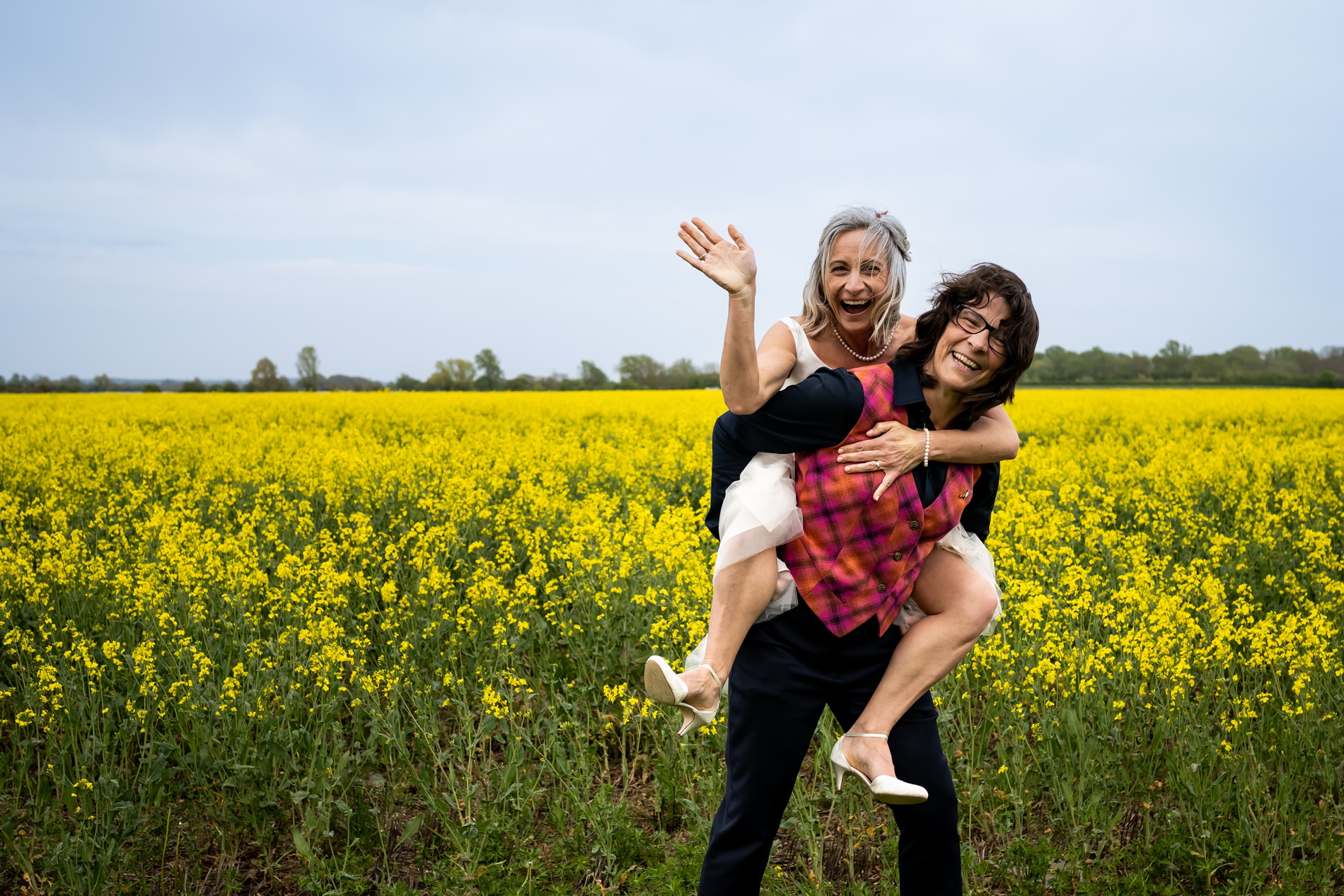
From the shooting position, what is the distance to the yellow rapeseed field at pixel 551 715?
3.07m

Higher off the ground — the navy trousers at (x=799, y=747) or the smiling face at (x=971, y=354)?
the smiling face at (x=971, y=354)

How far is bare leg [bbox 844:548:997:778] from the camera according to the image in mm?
1885

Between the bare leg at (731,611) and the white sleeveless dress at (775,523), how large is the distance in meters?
0.03

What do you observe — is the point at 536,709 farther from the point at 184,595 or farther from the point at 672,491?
the point at 672,491

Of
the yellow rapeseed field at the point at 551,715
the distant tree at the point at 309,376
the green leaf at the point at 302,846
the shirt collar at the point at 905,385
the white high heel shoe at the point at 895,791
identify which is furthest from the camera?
the distant tree at the point at 309,376

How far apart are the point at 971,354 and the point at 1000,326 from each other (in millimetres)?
90

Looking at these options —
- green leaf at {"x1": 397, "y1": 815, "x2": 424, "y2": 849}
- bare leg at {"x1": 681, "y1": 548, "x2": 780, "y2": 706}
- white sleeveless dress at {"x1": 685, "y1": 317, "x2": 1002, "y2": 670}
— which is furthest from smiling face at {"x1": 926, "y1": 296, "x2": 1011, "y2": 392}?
green leaf at {"x1": 397, "y1": 815, "x2": 424, "y2": 849}

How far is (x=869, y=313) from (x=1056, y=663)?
226 cm

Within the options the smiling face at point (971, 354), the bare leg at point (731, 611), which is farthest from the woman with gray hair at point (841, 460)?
the smiling face at point (971, 354)

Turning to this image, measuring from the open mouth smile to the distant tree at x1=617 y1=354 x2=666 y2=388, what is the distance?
30.7 m

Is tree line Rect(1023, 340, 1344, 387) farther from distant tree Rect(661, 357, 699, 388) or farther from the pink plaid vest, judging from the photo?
the pink plaid vest

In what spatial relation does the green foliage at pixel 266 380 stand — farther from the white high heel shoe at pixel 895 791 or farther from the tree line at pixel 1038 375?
the white high heel shoe at pixel 895 791

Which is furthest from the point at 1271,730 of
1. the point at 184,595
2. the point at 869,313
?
the point at 184,595

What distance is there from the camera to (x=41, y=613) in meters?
4.54
